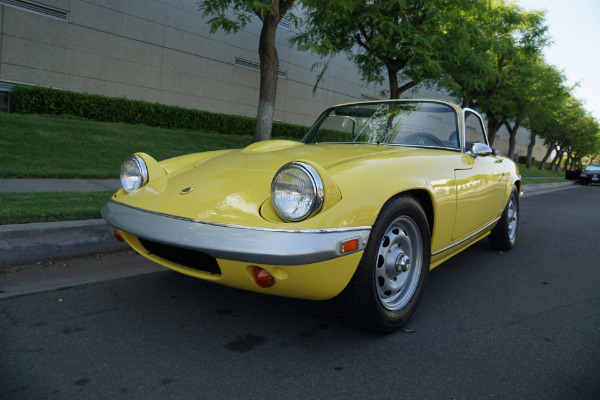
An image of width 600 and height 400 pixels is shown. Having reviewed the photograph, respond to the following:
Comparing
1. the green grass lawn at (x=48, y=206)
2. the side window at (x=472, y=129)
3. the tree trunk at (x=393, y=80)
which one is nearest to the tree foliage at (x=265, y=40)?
the tree trunk at (x=393, y=80)

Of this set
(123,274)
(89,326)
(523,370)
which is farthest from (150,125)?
(523,370)

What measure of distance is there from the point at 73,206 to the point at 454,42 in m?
10.2

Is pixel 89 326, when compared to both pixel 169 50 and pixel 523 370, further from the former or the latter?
pixel 169 50

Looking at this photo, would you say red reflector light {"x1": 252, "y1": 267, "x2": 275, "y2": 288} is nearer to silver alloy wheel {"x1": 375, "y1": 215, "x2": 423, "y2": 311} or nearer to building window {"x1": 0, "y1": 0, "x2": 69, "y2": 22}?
silver alloy wheel {"x1": 375, "y1": 215, "x2": 423, "y2": 311}

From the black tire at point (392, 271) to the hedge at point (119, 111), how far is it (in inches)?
432

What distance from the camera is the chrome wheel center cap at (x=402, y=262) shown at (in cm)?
238

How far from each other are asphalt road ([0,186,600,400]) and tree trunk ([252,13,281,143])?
287 inches

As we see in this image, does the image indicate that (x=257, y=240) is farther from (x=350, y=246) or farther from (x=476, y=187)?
(x=476, y=187)

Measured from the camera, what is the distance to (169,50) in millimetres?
14336

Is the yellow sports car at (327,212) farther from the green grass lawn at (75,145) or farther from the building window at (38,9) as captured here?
the building window at (38,9)

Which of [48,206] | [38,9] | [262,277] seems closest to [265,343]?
[262,277]

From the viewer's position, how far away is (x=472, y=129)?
349cm

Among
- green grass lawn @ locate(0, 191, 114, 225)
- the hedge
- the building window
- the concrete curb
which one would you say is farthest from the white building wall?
the concrete curb

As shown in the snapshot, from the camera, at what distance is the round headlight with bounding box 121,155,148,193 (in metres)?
2.73
